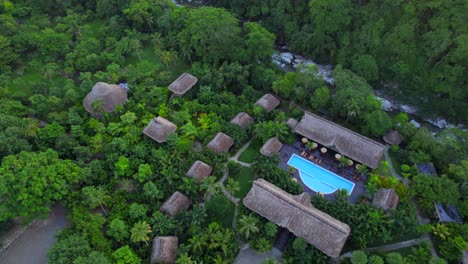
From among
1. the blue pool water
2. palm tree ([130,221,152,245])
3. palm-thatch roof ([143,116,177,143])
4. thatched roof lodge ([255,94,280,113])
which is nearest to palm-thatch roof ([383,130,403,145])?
the blue pool water

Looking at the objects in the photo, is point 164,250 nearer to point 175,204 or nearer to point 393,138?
point 175,204

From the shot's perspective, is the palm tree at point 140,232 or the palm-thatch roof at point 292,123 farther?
the palm-thatch roof at point 292,123

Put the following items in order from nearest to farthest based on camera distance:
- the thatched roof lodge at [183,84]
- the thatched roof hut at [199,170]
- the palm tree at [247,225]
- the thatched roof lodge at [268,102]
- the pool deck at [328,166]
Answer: the palm tree at [247,225], the thatched roof hut at [199,170], the pool deck at [328,166], the thatched roof lodge at [268,102], the thatched roof lodge at [183,84]

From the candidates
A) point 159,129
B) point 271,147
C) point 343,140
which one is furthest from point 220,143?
point 343,140

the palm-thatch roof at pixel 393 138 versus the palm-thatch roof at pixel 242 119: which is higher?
the palm-thatch roof at pixel 393 138

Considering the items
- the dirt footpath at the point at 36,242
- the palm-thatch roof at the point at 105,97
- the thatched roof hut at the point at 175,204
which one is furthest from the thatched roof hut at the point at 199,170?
the palm-thatch roof at the point at 105,97

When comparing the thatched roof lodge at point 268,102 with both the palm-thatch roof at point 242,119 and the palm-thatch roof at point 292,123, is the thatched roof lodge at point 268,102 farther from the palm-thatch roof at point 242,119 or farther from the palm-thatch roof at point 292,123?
the palm-thatch roof at point 292,123

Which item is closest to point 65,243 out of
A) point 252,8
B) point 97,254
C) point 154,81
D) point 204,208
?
point 97,254
